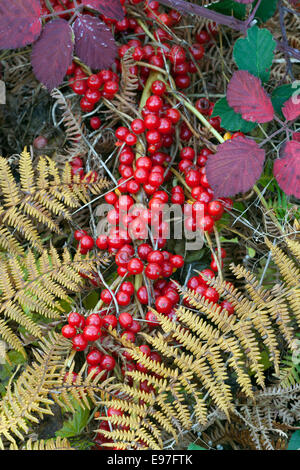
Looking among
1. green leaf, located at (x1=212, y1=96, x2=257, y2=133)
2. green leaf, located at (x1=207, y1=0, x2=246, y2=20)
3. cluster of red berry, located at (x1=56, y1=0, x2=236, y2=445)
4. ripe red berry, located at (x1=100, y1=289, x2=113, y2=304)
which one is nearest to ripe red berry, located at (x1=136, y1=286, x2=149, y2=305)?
cluster of red berry, located at (x1=56, y1=0, x2=236, y2=445)

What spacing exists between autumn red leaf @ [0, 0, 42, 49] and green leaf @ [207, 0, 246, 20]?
71 cm

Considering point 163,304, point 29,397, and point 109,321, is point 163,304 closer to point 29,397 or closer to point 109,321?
point 109,321

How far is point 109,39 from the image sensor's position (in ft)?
5.46

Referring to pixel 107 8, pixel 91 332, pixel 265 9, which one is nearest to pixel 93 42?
pixel 107 8

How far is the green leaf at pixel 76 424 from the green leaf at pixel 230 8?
66.0 inches

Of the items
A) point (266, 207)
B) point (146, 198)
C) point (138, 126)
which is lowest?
point (146, 198)

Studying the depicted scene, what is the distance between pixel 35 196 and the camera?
1793mm

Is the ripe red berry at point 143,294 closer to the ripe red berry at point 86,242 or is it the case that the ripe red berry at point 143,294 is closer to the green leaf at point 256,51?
the ripe red berry at point 86,242

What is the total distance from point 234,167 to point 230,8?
0.70 metres
